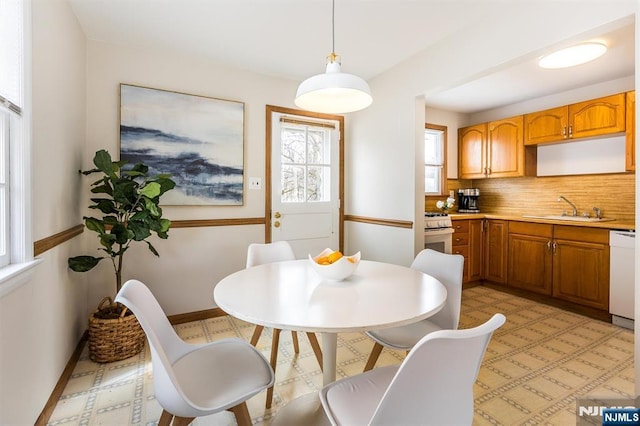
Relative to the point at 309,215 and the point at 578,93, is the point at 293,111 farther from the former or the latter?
the point at 578,93

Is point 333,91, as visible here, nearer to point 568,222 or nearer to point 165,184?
point 165,184

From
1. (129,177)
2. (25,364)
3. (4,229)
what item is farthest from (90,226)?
(25,364)

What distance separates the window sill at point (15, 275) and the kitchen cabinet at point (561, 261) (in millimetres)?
4389

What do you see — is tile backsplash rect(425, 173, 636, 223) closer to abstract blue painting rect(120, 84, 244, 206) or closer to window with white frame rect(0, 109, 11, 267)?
abstract blue painting rect(120, 84, 244, 206)

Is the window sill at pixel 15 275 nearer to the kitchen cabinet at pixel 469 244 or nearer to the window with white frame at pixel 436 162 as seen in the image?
the kitchen cabinet at pixel 469 244

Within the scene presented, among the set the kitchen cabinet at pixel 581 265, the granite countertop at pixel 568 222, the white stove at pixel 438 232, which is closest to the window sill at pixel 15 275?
the white stove at pixel 438 232

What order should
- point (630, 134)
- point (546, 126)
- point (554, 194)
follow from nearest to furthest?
1. point (630, 134)
2. point (546, 126)
3. point (554, 194)

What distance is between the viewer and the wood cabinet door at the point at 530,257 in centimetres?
354

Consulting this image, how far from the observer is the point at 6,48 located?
1.41m

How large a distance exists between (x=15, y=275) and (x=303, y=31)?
2362mm

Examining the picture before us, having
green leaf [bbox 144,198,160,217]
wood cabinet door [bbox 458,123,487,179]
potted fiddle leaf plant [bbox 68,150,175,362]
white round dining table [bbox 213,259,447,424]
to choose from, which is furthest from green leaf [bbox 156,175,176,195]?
wood cabinet door [bbox 458,123,487,179]

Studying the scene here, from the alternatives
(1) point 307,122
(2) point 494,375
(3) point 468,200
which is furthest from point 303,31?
(3) point 468,200

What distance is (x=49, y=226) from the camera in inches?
71.6

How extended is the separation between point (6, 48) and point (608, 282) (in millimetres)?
4680
